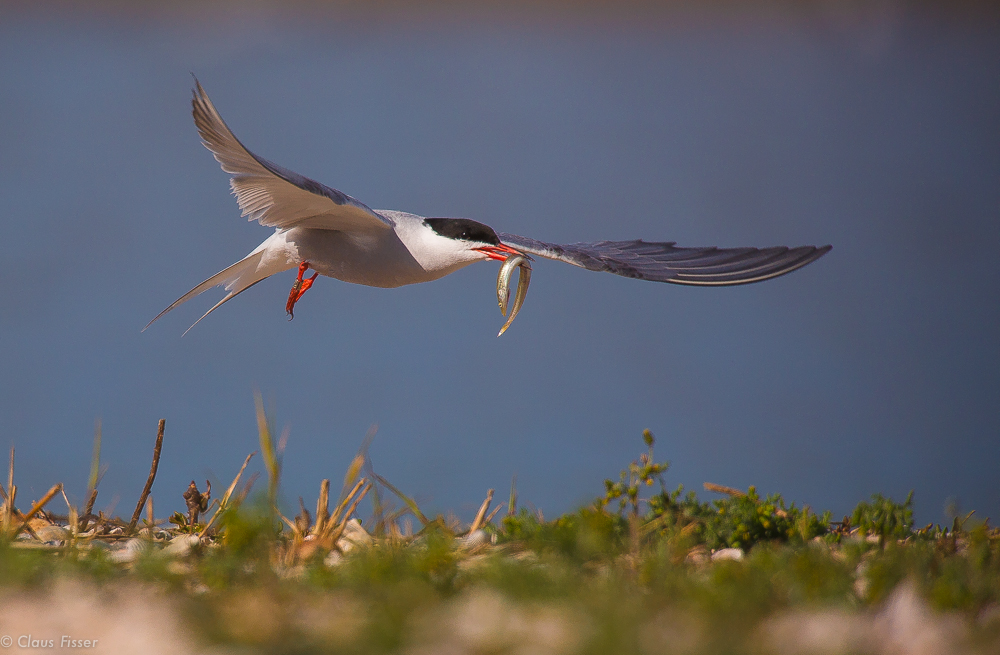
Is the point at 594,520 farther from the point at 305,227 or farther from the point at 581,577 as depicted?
the point at 305,227

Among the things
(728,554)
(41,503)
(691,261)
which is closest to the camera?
(728,554)

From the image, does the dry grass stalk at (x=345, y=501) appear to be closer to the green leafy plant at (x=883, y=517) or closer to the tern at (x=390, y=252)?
the tern at (x=390, y=252)

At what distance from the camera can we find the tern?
276 centimetres

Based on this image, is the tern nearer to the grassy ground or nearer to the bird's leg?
the bird's leg

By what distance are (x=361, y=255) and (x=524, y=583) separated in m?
1.77

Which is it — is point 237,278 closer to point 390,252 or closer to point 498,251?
point 390,252

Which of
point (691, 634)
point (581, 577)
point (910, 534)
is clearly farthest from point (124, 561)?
point (910, 534)

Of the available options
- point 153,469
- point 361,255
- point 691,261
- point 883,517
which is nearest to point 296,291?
point 361,255

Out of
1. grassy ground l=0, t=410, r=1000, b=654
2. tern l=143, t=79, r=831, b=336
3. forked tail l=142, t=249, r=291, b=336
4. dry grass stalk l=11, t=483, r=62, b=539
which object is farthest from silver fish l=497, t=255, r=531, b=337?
dry grass stalk l=11, t=483, r=62, b=539

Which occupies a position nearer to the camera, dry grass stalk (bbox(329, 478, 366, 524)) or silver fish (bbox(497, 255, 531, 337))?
dry grass stalk (bbox(329, 478, 366, 524))

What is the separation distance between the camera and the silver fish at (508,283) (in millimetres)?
2740

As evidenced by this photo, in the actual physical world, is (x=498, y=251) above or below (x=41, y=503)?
above

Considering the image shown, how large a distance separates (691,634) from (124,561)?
1370 mm

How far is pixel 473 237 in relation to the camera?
3008 millimetres
